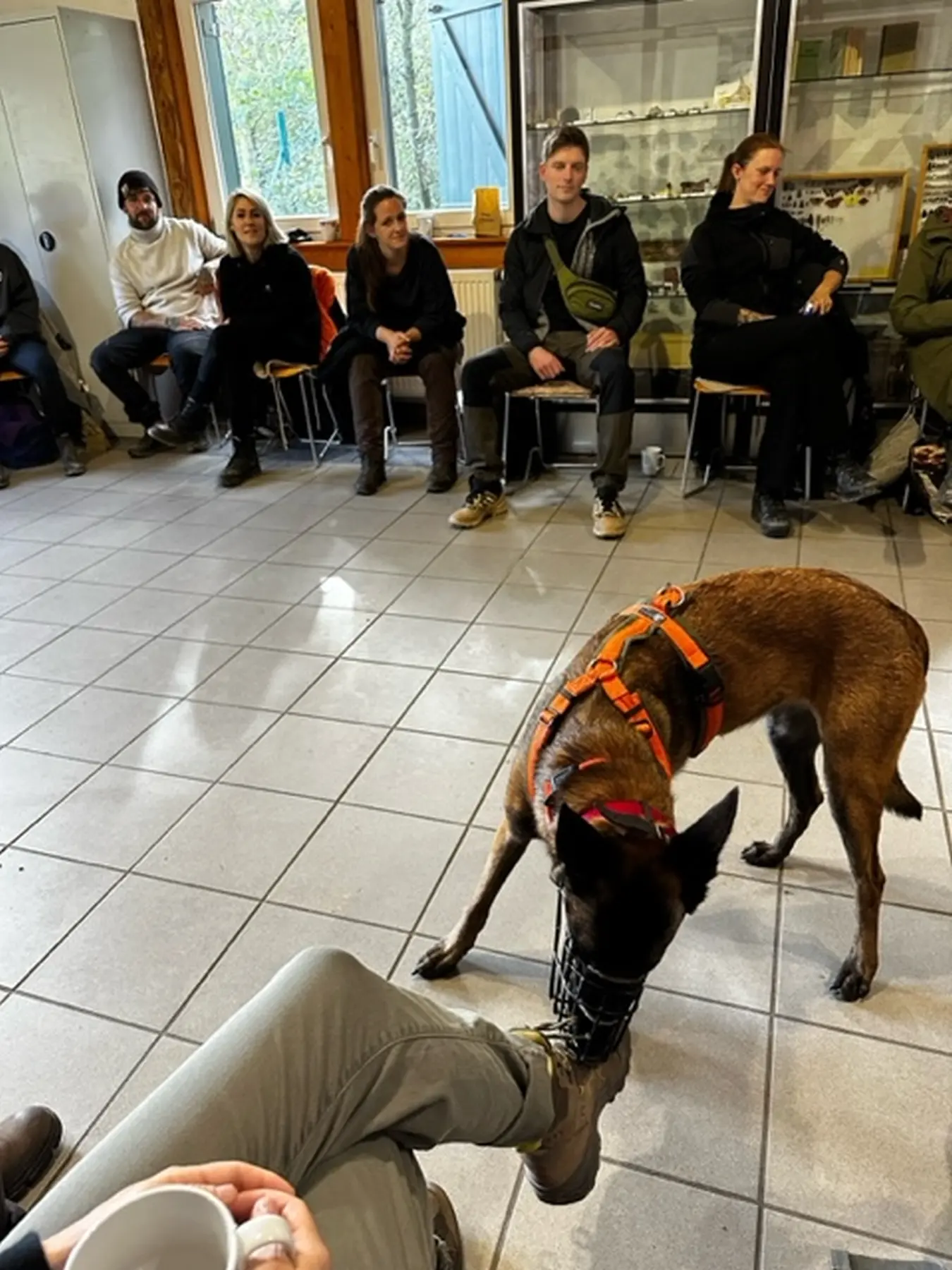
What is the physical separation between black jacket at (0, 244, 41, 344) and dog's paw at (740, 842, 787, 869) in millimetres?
4642

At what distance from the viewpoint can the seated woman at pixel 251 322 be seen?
4262mm

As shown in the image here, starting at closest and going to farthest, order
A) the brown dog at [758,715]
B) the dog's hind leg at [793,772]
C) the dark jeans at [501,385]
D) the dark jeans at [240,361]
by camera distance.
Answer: the brown dog at [758,715], the dog's hind leg at [793,772], the dark jeans at [501,385], the dark jeans at [240,361]

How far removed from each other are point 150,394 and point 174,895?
4165 millimetres

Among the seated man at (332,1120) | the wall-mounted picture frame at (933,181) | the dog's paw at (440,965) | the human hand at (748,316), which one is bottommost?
the dog's paw at (440,965)

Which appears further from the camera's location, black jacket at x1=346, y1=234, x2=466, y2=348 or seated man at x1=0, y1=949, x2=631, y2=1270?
black jacket at x1=346, y1=234, x2=466, y2=348

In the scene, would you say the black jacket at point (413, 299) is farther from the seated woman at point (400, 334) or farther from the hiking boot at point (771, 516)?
the hiking boot at point (771, 516)

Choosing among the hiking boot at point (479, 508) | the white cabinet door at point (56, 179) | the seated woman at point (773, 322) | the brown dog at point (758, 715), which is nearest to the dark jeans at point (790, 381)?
the seated woman at point (773, 322)

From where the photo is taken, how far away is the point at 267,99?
499 cm

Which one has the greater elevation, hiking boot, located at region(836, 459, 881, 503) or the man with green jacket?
the man with green jacket

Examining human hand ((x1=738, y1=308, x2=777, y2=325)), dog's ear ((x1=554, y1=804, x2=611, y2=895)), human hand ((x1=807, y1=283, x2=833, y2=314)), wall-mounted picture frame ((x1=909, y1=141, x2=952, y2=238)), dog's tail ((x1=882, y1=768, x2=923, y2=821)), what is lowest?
dog's tail ((x1=882, y1=768, x2=923, y2=821))

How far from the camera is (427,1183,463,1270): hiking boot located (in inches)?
41.7

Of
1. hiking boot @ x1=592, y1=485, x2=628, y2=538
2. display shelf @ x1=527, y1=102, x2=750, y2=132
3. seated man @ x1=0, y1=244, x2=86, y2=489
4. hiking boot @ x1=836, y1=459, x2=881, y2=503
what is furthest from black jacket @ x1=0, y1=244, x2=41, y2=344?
hiking boot @ x1=836, y1=459, x2=881, y2=503

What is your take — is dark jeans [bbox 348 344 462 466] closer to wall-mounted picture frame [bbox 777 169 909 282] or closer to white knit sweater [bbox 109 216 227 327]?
white knit sweater [bbox 109 216 227 327]

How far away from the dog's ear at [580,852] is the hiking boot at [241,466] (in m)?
3.74
